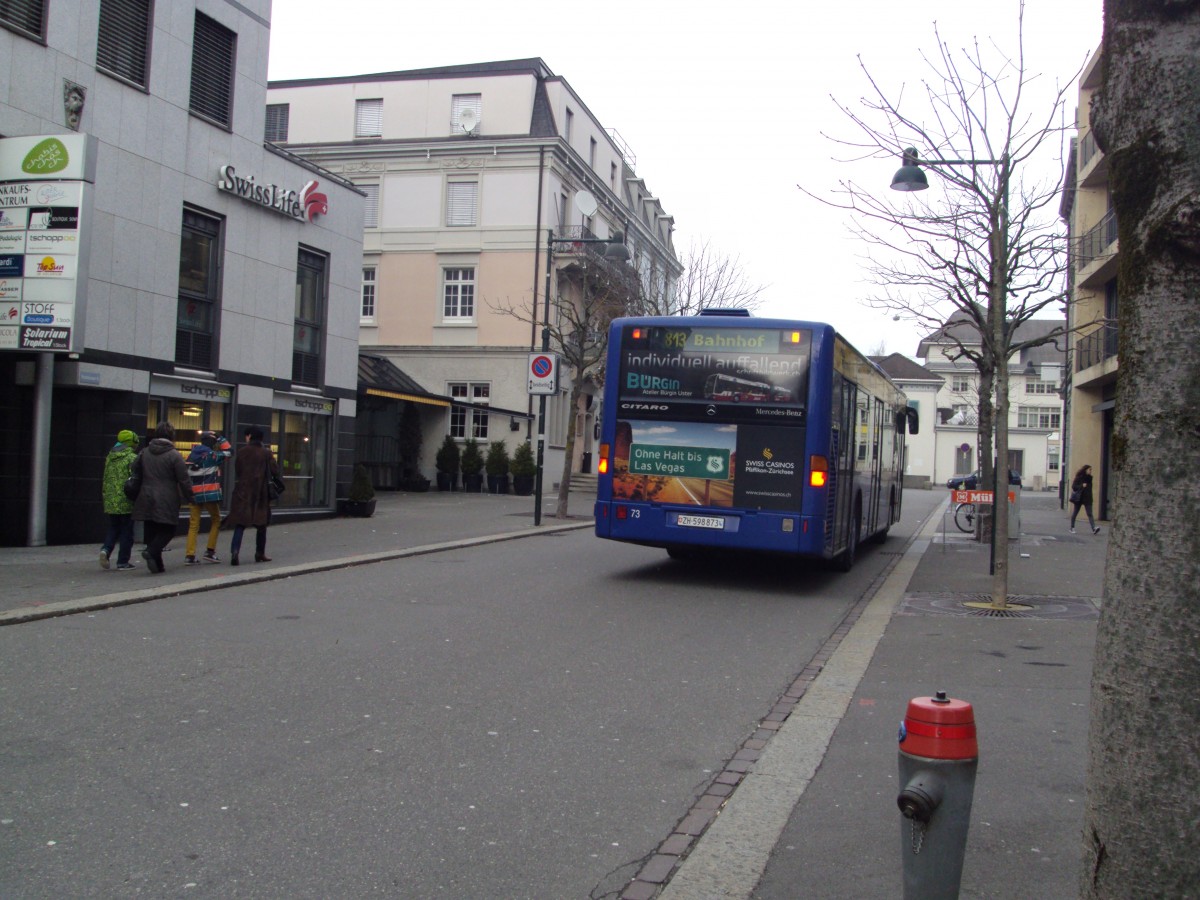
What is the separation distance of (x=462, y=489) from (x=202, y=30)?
19.4m

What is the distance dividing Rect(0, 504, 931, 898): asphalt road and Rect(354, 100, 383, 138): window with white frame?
3168 centimetres

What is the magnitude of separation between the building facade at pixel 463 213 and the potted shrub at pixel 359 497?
46.4 feet

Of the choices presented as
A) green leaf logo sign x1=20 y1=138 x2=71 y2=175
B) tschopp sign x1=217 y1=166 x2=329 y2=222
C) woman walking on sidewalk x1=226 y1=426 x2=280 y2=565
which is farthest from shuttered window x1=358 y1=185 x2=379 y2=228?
woman walking on sidewalk x1=226 y1=426 x2=280 y2=565

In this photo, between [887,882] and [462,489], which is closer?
[887,882]

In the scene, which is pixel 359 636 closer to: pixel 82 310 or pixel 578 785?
pixel 578 785

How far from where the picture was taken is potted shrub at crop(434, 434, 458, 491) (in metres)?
35.4

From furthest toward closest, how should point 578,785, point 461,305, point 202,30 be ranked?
1. point 461,305
2. point 202,30
3. point 578,785

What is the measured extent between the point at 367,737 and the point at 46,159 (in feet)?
36.6

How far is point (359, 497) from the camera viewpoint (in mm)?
22422

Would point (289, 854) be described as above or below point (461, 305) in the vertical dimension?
below

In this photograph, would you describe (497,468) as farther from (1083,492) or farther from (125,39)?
(125,39)

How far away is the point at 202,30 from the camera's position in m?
18.3

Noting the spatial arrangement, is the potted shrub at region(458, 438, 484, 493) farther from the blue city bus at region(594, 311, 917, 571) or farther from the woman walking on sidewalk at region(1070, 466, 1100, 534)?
the blue city bus at region(594, 311, 917, 571)

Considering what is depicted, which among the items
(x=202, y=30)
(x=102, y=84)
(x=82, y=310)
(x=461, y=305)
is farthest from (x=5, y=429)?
(x=461, y=305)
